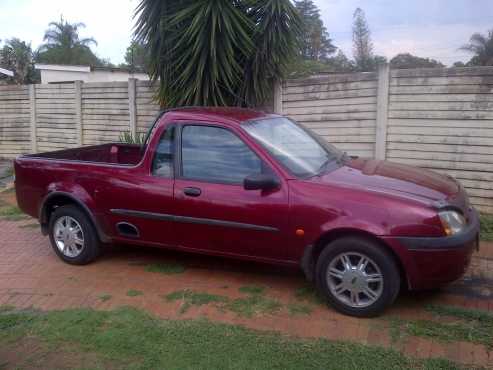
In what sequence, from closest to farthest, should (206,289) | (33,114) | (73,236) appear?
(206,289)
(73,236)
(33,114)

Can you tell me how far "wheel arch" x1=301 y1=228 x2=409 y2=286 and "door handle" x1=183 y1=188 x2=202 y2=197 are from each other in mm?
1129

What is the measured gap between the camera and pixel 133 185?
16.8ft

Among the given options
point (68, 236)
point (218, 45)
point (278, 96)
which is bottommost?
point (68, 236)

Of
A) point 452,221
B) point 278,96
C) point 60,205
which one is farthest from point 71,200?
point 452,221

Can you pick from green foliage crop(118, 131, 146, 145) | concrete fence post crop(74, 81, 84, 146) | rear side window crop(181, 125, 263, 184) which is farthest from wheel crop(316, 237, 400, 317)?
concrete fence post crop(74, 81, 84, 146)

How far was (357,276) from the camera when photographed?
415cm

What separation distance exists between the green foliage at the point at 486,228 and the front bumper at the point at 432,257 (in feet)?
7.66

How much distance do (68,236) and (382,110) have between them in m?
4.36

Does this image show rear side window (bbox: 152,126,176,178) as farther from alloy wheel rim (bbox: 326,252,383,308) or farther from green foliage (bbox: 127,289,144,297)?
alloy wheel rim (bbox: 326,252,383,308)

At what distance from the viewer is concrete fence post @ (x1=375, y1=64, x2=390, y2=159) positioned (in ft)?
23.2

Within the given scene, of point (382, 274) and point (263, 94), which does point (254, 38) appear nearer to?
point (263, 94)

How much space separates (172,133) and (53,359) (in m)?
2.30

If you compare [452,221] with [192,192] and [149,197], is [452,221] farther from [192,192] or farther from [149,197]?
[149,197]

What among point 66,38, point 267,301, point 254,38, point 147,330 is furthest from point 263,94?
point 66,38
